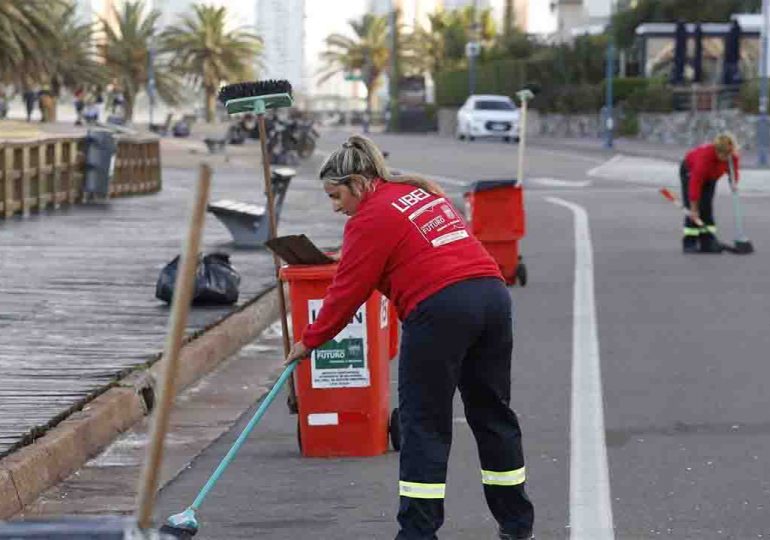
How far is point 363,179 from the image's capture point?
21.4ft

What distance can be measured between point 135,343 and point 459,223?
5.55 meters

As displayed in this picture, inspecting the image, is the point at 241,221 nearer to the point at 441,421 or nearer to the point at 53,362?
the point at 53,362

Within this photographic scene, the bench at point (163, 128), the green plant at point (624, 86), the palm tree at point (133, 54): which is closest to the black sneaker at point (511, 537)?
the green plant at point (624, 86)

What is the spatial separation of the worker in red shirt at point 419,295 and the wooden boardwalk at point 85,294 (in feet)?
7.34

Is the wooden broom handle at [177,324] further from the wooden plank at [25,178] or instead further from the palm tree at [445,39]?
the palm tree at [445,39]

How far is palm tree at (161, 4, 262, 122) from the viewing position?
94.4m

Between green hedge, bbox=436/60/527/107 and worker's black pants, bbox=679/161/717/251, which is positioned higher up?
green hedge, bbox=436/60/527/107

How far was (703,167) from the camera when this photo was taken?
1994 centimetres

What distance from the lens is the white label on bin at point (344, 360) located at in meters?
8.66

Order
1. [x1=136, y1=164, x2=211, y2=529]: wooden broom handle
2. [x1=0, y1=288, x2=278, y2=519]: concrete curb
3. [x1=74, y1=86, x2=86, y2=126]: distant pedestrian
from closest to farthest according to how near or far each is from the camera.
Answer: [x1=136, y1=164, x2=211, y2=529]: wooden broom handle
[x1=0, y1=288, x2=278, y2=519]: concrete curb
[x1=74, y1=86, x2=86, y2=126]: distant pedestrian


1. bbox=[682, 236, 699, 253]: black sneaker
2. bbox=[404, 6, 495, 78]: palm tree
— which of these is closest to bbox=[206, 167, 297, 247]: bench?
bbox=[682, 236, 699, 253]: black sneaker

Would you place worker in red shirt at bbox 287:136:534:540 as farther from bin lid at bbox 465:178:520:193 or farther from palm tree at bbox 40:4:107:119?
palm tree at bbox 40:4:107:119

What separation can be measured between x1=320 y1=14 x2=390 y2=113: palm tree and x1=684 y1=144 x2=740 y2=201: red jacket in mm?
101734

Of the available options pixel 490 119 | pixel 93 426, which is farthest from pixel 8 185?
pixel 490 119
